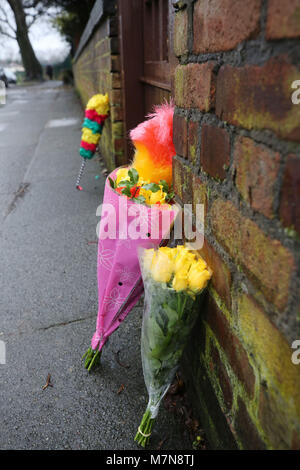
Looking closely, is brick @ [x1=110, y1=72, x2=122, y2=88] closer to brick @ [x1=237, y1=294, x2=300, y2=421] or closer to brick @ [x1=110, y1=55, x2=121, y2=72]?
brick @ [x1=110, y1=55, x2=121, y2=72]

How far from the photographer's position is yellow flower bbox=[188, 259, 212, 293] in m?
1.23

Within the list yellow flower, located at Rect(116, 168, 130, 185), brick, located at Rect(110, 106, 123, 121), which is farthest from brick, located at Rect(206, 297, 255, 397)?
brick, located at Rect(110, 106, 123, 121)

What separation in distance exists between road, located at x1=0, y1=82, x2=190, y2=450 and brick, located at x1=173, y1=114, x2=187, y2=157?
3.52 ft

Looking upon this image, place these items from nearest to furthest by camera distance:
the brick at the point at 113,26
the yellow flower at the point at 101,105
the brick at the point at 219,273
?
the brick at the point at 219,273 → the brick at the point at 113,26 → the yellow flower at the point at 101,105

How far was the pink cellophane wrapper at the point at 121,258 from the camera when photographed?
4.81 feet

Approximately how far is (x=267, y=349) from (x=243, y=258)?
0.24 metres

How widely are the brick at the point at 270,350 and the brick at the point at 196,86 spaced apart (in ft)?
1.97

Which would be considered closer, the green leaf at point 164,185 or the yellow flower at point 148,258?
the yellow flower at point 148,258

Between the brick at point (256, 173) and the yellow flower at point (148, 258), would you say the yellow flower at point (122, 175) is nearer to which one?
the yellow flower at point (148, 258)

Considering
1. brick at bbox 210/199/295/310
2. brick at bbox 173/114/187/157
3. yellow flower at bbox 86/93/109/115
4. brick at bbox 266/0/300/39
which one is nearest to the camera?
brick at bbox 266/0/300/39

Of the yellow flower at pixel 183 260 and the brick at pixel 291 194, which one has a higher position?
the brick at pixel 291 194

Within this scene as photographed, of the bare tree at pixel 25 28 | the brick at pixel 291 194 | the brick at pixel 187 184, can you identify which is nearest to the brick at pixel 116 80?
the brick at pixel 187 184

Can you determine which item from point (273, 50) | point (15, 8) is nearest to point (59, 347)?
point (273, 50)

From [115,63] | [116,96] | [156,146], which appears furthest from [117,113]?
[156,146]
